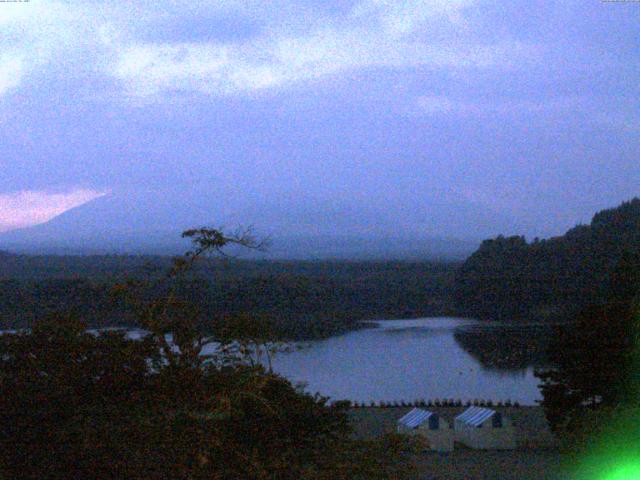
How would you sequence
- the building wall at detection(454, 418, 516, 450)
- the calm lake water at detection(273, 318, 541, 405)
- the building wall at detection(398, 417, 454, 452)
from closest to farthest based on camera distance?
the building wall at detection(398, 417, 454, 452), the building wall at detection(454, 418, 516, 450), the calm lake water at detection(273, 318, 541, 405)

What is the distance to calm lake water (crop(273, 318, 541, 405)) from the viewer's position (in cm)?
1599

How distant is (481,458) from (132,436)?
8054 mm

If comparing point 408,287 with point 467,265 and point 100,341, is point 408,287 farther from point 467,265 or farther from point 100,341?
point 100,341

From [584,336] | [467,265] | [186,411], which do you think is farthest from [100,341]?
[467,265]

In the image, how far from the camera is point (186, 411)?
3.86 meters

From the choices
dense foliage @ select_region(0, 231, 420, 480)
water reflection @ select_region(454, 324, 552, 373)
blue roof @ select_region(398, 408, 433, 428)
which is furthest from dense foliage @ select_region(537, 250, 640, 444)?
water reflection @ select_region(454, 324, 552, 373)

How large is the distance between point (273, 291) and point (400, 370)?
675 centimetres

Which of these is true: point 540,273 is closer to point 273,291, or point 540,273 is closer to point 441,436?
point 273,291

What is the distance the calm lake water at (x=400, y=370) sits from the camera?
16.0 m

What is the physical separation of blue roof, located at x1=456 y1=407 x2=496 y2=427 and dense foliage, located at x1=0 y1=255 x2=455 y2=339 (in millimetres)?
3169

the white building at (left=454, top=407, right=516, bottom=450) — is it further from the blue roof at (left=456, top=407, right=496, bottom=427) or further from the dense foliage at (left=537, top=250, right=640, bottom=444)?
the dense foliage at (left=537, top=250, right=640, bottom=444)

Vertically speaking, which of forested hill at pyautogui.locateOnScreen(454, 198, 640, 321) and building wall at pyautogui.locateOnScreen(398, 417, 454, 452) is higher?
forested hill at pyautogui.locateOnScreen(454, 198, 640, 321)

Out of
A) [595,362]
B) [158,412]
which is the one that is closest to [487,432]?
[595,362]

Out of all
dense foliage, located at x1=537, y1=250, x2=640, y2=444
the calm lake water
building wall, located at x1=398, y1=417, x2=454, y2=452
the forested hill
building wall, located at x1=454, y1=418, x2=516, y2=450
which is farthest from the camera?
the forested hill
